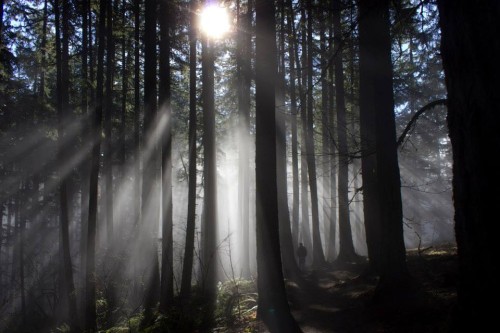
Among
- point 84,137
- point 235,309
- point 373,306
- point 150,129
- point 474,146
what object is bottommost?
point 235,309

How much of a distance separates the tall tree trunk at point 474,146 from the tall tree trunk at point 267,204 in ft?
13.6

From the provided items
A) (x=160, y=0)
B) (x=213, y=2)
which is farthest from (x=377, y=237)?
(x=160, y=0)

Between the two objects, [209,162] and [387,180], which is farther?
[209,162]

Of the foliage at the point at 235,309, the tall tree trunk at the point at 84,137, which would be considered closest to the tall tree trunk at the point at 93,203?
the tall tree trunk at the point at 84,137

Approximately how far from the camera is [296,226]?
22656 mm

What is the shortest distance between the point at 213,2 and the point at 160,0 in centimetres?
188

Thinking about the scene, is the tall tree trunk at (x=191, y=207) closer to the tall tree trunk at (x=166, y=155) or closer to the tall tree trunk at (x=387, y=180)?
the tall tree trunk at (x=166, y=155)

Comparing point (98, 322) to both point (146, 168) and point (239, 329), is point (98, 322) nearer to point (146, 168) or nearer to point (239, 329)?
Result: point (146, 168)

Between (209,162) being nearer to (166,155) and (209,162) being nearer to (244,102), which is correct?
(166,155)

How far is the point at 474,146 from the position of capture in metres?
3.79

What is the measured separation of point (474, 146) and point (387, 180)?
210 inches

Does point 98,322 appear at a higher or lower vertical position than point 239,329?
lower

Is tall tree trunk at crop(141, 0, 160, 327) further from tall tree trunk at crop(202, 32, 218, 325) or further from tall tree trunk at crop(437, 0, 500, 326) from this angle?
tall tree trunk at crop(437, 0, 500, 326)

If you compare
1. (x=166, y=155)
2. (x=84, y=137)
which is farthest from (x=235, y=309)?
(x=84, y=137)
